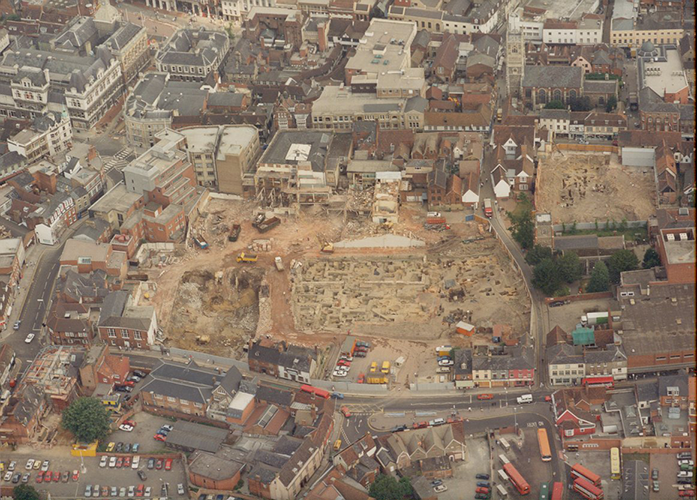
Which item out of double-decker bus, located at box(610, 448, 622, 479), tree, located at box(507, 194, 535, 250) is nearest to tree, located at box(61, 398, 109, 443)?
double-decker bus, located at box(610, 448, 622, 479)

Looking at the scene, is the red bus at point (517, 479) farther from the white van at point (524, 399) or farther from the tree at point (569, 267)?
the tree at point (569, 267)

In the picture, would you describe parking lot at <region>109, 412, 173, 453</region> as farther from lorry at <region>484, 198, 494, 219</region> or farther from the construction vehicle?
lorry at <region>484, 198, 494, 219</region>

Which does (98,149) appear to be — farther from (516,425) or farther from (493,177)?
(516,425)

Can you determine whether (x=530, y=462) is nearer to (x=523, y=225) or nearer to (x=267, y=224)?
(x=523, y=225)

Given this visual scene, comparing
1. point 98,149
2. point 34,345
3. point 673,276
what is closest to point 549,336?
point 673,276

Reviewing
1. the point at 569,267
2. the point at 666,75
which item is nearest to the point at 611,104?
the point at 666,75

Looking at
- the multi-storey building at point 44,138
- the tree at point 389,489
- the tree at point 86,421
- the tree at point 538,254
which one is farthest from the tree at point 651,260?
the multi-storey building at point 44,138
